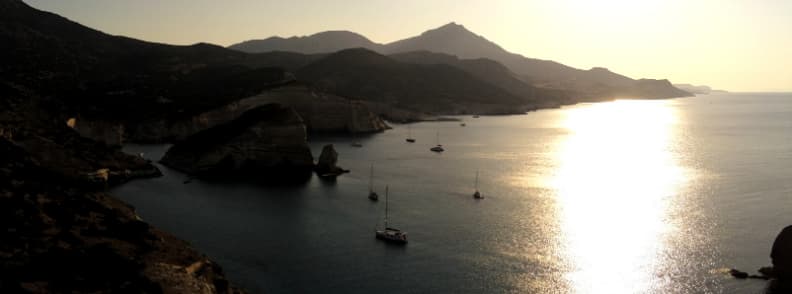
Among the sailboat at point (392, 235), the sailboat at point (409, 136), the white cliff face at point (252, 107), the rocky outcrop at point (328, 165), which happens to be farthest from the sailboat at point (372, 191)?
the white cliff face at point (252, 107)

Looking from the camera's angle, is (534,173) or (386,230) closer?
(386,230)

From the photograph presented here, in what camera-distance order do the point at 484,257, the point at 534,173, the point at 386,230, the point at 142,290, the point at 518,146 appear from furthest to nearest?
the point at 518,146 → the point at 534,173 → the point at 386,230 → the point at 484,257 → the point at 142,290

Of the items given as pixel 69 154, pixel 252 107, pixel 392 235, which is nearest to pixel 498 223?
pixel 392 235

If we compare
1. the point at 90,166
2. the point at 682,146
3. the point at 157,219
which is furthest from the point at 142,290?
→ the point at 682,146

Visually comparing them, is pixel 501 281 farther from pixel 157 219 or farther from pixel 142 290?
pixel 157 219

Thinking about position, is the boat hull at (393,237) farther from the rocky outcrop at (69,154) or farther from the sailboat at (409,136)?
the sailboat at (409,136)

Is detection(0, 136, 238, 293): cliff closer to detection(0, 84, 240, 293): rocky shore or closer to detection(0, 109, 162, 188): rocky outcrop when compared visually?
detection(0, 84, 240, 293): rocky shore

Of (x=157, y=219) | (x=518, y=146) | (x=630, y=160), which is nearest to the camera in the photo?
(x=157, y=219)
